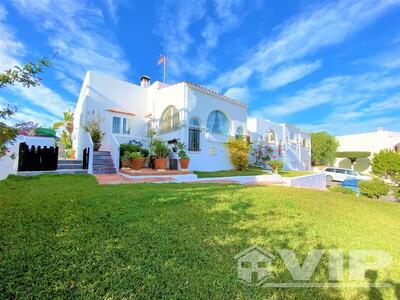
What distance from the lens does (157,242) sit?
10.9ft

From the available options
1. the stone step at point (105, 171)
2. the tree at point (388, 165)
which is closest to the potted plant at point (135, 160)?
Answer: the stone step at point (105, 171)

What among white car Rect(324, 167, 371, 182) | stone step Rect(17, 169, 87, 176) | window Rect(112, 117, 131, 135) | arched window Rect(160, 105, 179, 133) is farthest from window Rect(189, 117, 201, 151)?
white car Rect(324, 167, 371, 182)

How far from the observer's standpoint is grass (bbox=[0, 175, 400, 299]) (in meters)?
2.36

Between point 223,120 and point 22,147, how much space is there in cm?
1241

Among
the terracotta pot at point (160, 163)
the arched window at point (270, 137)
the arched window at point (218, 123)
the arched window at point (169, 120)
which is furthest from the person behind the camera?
the arched window at point (270, 137)

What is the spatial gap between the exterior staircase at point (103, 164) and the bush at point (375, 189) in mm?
14612

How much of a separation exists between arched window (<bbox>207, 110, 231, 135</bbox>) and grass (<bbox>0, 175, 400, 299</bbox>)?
399 inches

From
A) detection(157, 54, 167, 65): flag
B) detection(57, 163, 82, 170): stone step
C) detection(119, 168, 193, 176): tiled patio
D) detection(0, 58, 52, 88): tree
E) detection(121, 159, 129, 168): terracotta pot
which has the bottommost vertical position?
detection(119, 168, 193, 176): tiled patio

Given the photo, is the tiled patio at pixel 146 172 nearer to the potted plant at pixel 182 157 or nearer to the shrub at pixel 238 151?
the potted plant at pixel 182 157

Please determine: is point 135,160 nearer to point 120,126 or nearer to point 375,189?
point 120,126

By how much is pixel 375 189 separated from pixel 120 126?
55.5ft

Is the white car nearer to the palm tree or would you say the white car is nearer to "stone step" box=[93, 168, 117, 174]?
"stone step" box=[93, 168, 117, 174]

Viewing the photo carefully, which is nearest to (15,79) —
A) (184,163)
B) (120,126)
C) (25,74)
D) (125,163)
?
(25,74)

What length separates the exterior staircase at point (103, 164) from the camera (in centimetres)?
1135
